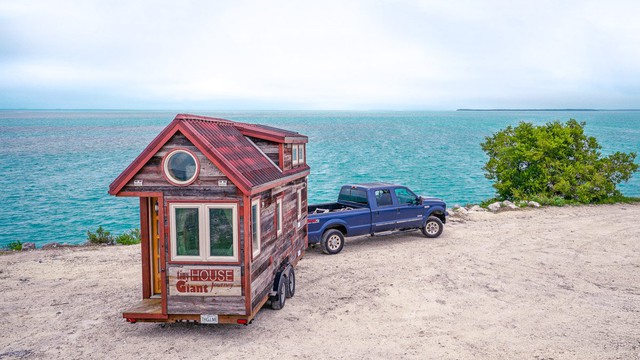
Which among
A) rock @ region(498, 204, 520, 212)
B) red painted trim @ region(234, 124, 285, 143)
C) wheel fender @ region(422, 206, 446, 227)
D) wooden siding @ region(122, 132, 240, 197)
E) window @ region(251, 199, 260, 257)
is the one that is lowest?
rock @ region(498, 204, 520, 212)

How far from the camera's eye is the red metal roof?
887 centimetres

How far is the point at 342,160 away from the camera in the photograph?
6062cm

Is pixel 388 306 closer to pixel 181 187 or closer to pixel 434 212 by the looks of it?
pixel 181 187

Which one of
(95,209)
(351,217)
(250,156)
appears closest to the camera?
(250,156)

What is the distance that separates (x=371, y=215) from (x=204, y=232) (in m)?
7.97

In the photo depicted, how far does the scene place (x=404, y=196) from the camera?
1697 cm

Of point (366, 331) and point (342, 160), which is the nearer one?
point (366, 331)

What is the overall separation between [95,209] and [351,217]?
78.2 feet

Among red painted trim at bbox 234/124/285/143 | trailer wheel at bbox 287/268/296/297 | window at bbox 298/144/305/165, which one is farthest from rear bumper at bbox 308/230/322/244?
red painted trim at bbox 234/124/285/143

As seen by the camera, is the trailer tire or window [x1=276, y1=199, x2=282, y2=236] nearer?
window [x1=276, y1=199, x2=282, y2=236]

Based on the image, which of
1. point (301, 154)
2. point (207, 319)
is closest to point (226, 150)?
point (207, 319)

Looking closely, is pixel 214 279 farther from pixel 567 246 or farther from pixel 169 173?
pixel 567 246

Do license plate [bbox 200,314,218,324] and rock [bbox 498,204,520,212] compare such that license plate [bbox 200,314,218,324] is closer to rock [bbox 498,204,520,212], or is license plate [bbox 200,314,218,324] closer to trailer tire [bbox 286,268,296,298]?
trailer tire [bbox 286,268,296,298]

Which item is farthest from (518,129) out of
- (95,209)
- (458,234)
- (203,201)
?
(95,209)
